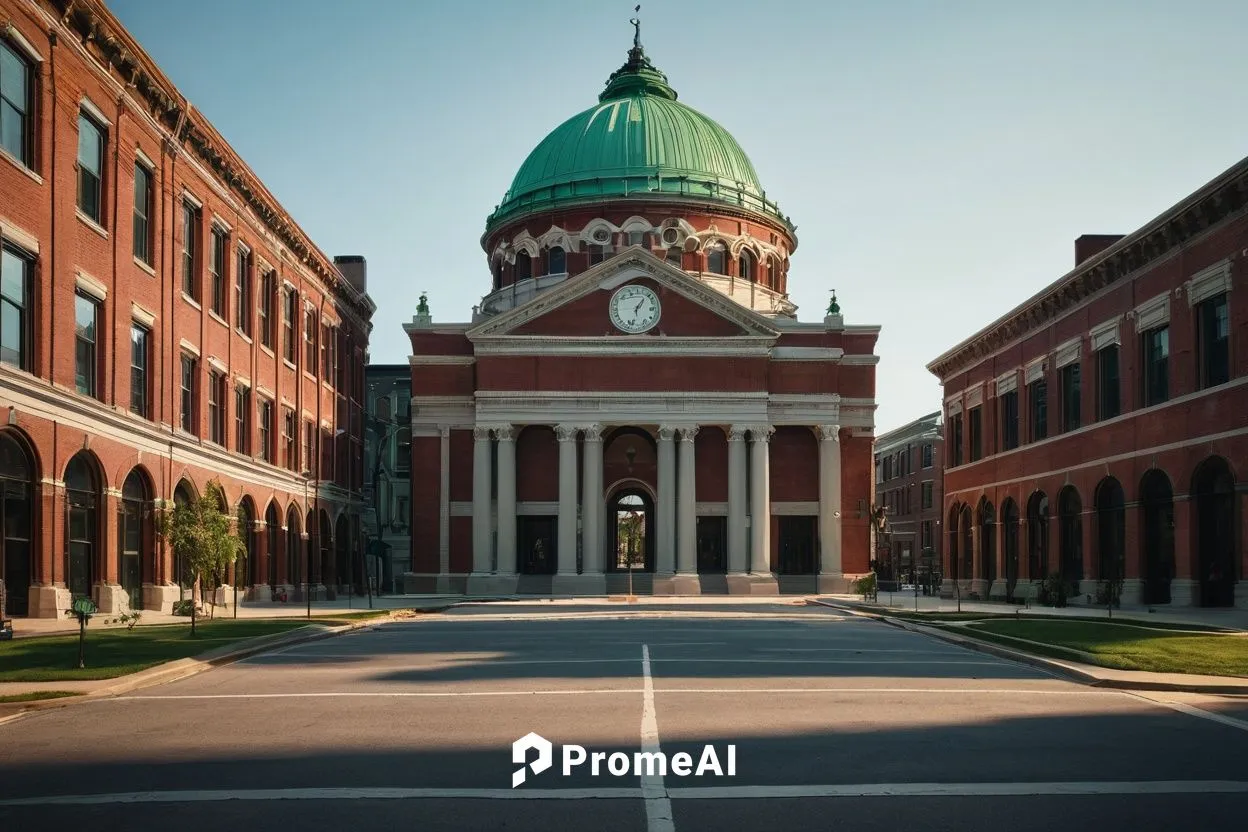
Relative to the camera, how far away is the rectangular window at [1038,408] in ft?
177

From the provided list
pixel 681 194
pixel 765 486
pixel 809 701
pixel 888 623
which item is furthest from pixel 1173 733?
pixel 681 194

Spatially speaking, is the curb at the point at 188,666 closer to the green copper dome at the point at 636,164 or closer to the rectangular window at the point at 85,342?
the rectangular window at the point at 85,342

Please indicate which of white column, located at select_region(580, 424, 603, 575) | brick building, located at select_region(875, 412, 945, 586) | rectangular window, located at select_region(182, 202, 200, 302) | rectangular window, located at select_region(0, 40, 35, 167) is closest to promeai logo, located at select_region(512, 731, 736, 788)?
rectangular window, located at select_region(0, 40, 35, 167)

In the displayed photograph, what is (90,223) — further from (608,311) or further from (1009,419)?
(1009,419)

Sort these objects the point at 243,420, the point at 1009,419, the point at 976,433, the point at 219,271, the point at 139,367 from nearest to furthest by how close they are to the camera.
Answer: the point at 139,367
the point at 219,271
the point at 243,420
the point at 1009,419
the point at 976,433

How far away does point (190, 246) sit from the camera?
43.0 meters

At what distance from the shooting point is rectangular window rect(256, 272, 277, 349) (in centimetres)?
5166

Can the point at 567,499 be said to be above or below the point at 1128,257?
below

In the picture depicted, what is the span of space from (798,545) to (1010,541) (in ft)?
46.9

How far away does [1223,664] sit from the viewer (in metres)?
19.9

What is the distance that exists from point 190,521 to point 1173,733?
81.9 ft

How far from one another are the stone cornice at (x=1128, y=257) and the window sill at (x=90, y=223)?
28577 mm

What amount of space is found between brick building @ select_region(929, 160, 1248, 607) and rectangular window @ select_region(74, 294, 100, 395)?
1142 inches

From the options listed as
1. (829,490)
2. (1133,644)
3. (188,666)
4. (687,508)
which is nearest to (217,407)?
(188,666)
